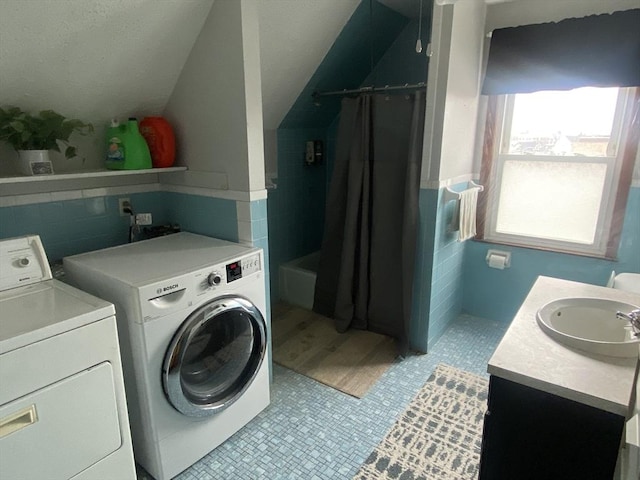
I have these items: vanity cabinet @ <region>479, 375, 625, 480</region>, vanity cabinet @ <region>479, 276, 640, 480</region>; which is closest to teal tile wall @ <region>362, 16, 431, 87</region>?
vanity cabinet @ <region>479, 276, 640, 480</region>

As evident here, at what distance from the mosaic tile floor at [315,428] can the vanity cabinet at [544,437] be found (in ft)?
2.50

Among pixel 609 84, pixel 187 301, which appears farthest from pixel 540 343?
pixel 609 84

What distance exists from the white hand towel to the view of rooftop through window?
0.56 meters

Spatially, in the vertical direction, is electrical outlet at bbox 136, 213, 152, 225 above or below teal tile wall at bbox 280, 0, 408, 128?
below

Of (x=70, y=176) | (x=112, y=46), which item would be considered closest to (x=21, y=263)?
(x=70, y=176)

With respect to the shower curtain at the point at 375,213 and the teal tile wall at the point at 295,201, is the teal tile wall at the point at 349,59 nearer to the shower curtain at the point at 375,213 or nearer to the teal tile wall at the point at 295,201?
the teal tile wall at the point at 295,201

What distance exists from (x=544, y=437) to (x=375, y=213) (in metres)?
1.70

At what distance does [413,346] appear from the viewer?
2.57 metres

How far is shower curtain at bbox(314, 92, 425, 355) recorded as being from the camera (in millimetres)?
2383

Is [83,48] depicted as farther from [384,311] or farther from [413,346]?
[413,346]

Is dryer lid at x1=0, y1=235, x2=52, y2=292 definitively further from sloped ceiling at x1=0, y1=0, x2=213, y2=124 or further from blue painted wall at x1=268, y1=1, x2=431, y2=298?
blue painted wall at x1=268, y1=1, x2=431, y2=298

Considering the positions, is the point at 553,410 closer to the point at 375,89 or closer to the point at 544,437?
the point at 544,437

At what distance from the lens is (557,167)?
104 inches

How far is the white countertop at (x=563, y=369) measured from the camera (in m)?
0.94
